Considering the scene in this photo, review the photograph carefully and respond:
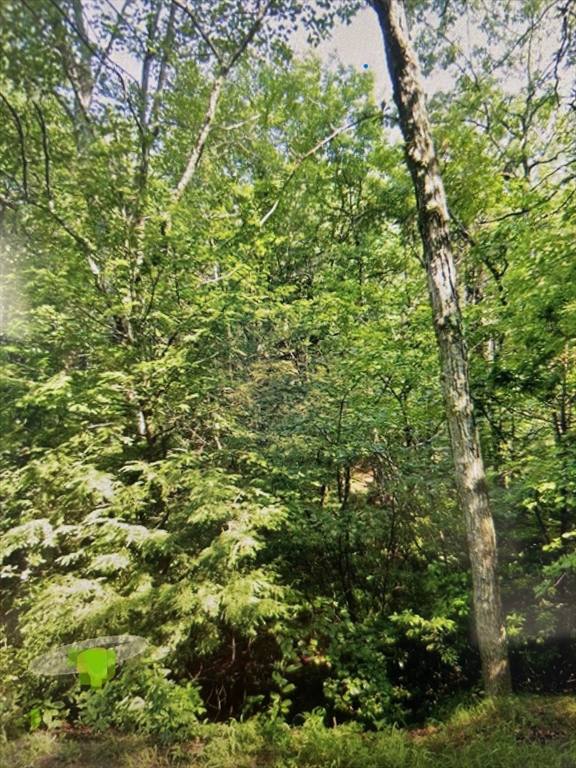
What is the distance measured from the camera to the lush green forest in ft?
6.71

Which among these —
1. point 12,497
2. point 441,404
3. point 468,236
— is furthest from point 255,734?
point 468,236

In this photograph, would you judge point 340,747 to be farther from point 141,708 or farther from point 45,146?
point 45,146

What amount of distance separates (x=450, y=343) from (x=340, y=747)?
2.51m

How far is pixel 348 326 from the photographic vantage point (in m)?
4.53

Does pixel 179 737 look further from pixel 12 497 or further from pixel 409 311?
pixel 409 311

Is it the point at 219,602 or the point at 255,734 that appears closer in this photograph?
the point at 255,734

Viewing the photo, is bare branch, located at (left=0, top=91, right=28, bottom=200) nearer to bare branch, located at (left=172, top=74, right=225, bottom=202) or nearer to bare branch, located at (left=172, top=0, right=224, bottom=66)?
bare branch, located at (left=172, top=74, right=225, bottom=202)

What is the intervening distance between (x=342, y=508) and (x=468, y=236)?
119 inches

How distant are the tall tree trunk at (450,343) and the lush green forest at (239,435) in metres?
0.10

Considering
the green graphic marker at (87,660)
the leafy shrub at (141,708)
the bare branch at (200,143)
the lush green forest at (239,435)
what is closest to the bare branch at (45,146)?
the lush green forest at (239,435)

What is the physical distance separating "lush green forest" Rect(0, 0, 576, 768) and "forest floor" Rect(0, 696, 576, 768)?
0.02m

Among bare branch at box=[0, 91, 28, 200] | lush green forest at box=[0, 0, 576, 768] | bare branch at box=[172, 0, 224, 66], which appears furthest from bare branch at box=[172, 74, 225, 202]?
bare branch at box=[0, 91, 28, 200]

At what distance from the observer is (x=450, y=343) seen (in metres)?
2.47

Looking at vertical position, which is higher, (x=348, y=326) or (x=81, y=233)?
(x=348, y=326)
